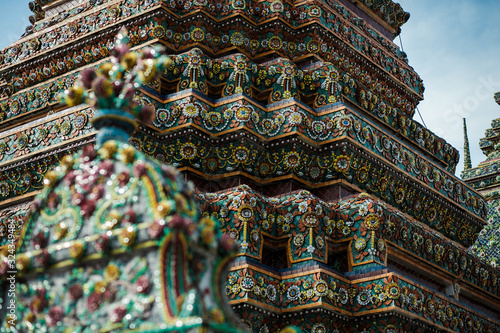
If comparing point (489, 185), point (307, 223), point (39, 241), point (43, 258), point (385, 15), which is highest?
point (385, 15)

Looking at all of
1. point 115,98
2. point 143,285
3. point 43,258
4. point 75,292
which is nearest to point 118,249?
point 143,285

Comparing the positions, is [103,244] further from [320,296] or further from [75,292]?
[320,296]

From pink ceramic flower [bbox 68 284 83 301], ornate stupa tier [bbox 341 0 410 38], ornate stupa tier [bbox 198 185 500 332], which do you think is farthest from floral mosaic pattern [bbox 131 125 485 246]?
pink ceramic flower [bbox 68 284 83 301]

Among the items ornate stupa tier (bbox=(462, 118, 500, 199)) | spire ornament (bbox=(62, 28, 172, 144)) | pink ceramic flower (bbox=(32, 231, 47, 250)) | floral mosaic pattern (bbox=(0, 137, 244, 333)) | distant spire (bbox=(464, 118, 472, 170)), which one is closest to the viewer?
floral mosaic pattern (bbox=(0, 137, 244, 333))

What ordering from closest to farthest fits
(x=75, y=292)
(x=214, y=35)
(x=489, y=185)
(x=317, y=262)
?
(x=75, y=292)
(x=317, y=262)
(x=214, y=35)
(x=489, y=185)

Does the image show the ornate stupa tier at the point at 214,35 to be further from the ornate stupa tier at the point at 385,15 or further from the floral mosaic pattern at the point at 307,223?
the floral mosaic pattern at the point at 307,223

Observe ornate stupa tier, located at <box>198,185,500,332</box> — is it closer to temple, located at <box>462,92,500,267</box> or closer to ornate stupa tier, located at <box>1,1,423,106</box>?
ornate stupa tier, located at <box>1,1,423,106</box>

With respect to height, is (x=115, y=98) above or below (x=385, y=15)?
below

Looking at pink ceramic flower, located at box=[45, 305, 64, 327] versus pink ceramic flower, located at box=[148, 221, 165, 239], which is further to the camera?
pink ceramic flower, located at box=[45, 305, 64, 327]

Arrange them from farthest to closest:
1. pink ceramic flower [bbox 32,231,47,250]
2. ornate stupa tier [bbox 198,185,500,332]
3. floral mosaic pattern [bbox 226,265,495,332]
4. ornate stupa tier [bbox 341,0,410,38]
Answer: ornate stupa tier [bbox 341,0,410,38]
ornate stupa tier [bbox 198,185,500,332]
floral mosaic pattern [bbox 226,265,495,332]
pink ceramic flower [bbox 32,231,47,250]

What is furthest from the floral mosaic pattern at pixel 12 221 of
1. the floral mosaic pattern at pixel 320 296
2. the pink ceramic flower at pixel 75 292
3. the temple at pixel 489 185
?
the temple at pixel 489 185

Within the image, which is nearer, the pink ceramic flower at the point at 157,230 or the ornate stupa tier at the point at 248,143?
the pink ceramic flower at the point at 157,230

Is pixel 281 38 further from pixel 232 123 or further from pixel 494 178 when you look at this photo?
pixel 494 178

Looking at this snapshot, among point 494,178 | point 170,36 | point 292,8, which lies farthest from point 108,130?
point 494,178
